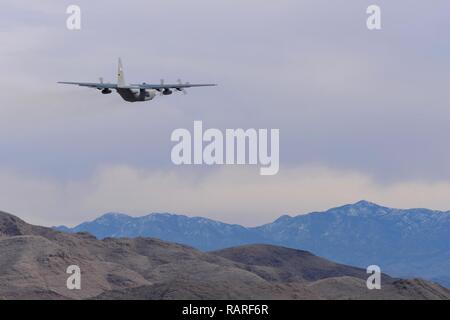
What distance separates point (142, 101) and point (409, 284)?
53.2 m

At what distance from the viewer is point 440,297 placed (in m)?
172

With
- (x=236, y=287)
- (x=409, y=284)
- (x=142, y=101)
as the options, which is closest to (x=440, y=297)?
(x=409, y=284)
